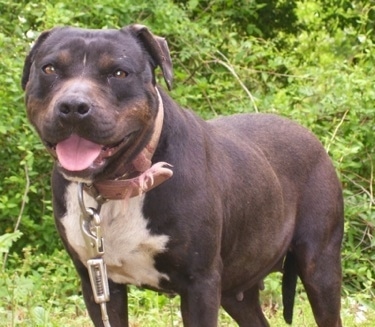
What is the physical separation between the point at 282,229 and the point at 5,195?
3.13 m

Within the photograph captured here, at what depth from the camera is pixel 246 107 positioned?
350 inches

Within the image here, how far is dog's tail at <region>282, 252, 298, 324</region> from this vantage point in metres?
5.91

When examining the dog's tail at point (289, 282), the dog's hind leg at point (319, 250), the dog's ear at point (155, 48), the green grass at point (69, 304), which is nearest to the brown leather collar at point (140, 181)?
the dog's ear at point (155, 48)

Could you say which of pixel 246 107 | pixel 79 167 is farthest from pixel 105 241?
pixel 246 107

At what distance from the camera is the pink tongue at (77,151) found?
4320 mm

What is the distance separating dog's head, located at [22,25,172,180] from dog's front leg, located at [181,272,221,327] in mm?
640

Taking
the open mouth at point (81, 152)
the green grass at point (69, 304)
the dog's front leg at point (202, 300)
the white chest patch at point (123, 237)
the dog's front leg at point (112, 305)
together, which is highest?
the open mouth at point (81, 152)

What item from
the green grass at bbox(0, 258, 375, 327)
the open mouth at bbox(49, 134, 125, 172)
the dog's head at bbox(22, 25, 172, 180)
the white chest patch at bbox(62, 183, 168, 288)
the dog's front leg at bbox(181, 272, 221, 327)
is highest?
the dog's head at bbox(22, 25, 172, 180)

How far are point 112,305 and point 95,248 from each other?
1.83 feet

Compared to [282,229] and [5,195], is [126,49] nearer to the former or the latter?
[282,229]

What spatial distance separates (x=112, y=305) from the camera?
16.5 ft

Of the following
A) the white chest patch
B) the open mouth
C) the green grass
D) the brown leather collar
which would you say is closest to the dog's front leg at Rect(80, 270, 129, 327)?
the white chest patch

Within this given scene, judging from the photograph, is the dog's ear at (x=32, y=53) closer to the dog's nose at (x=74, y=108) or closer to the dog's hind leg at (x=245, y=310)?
the dog's nose at (x=74, y=108)

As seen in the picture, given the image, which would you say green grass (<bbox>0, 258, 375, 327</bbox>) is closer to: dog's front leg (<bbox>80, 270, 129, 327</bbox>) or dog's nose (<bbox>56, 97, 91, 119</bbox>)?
dog's front leg (<bbox>80, 270, 129, 327</bbox>)
